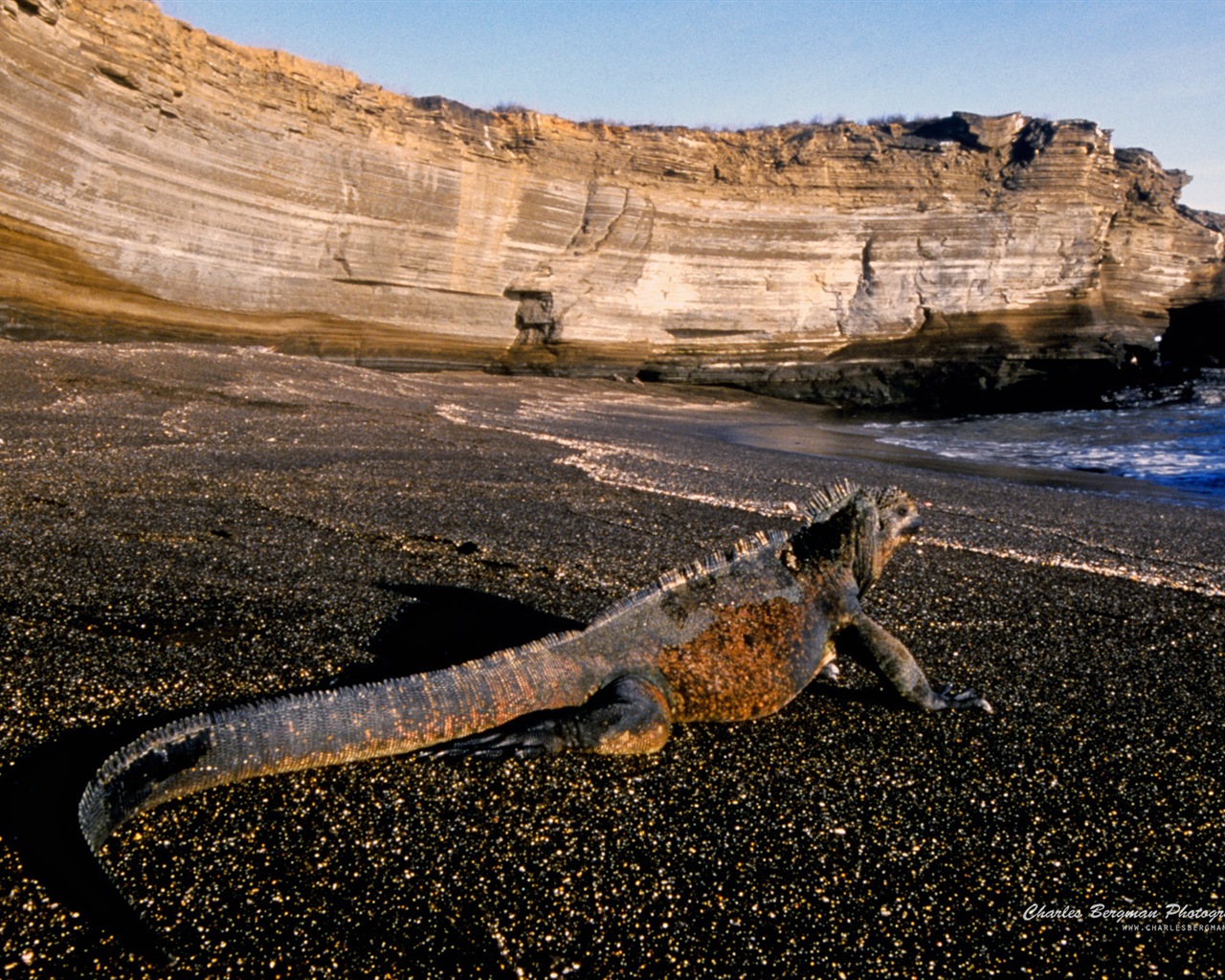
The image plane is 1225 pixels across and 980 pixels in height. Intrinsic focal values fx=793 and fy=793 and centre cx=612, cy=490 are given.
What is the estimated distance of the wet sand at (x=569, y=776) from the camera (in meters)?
1.70

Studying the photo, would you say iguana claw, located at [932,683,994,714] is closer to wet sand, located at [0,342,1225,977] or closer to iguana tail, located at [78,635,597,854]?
wet sand, located at [0,342,1225,977]

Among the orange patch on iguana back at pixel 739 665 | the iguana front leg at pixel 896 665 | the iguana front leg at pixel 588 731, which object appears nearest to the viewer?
the iguana front leg at pixel 588 731

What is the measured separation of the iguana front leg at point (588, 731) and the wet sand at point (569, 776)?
0.18 ft

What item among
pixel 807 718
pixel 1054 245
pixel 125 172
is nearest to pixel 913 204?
pixel 1054 245

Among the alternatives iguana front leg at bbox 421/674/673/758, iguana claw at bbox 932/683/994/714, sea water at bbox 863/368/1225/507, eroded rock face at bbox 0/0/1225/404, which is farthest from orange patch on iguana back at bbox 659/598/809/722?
eroded rock face at bbox 0/0/1225/404

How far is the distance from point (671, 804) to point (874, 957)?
0.66 meters

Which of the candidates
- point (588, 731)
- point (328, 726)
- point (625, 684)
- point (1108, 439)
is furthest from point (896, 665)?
point (1108, 439)

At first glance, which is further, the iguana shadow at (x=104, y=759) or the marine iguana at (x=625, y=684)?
the marine iguana at (x=625, y=684)

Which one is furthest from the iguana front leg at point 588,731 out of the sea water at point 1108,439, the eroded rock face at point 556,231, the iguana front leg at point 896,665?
the eroded rock face at point 556,231

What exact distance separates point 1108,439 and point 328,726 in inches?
688

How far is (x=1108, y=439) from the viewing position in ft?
52.1

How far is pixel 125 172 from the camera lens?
1484 cm

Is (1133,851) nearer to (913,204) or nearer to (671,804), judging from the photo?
(671,804)

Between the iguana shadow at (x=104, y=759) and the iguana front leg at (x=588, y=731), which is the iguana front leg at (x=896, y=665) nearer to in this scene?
the iguana front leg at (x=588, y=731)
